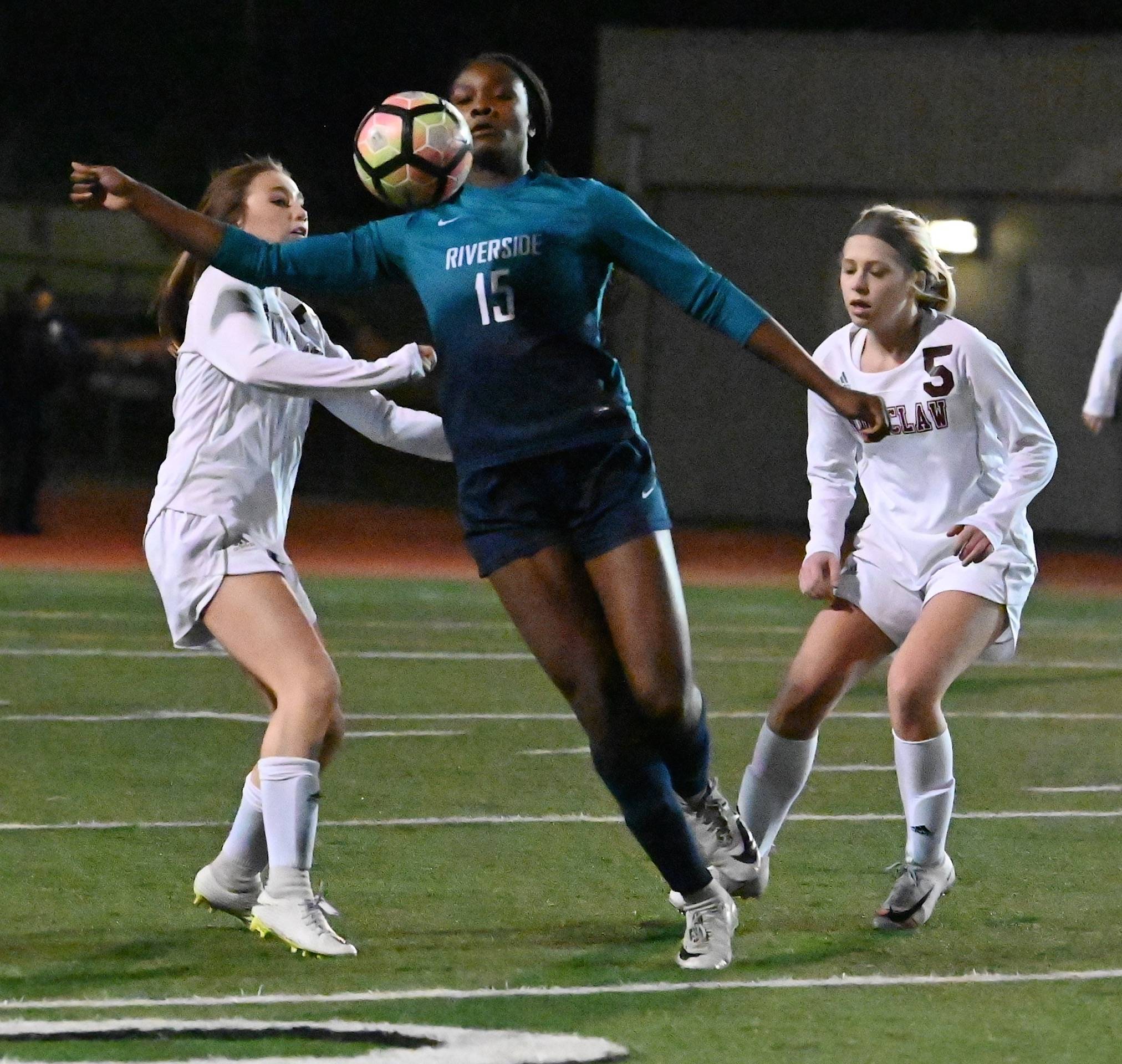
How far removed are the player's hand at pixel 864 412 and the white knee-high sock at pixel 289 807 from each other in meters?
1.59

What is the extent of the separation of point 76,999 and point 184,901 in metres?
1.18

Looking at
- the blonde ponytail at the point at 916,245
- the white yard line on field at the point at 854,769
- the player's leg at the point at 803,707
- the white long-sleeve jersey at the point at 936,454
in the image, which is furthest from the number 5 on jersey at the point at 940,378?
the white yard line on field at the point at 854,769

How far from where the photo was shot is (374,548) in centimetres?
2108

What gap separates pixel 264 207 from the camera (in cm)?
569

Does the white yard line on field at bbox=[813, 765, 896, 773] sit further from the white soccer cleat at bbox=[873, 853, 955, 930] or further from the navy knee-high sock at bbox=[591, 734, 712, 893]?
the navy knee-high sock at bbox=[591, 734, 712, 893]

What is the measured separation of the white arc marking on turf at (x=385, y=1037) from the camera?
4.42 meters

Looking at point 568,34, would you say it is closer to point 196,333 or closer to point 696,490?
point 696,490


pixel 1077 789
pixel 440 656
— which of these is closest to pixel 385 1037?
pixel 1077 789

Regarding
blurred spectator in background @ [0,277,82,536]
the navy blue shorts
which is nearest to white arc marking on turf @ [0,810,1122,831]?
the navy blue shorts

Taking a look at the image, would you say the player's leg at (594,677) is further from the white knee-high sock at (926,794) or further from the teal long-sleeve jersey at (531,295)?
the white knee-high sock at (926,794)

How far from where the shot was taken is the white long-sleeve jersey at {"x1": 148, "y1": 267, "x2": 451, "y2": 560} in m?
5.34

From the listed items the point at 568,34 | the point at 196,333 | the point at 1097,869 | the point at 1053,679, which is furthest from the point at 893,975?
the point at 568,34

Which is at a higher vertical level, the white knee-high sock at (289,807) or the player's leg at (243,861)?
the white knee-high sock at (289,807)

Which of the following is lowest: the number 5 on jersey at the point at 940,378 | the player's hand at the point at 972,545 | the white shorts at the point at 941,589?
the white shorts at the point at 941,589
